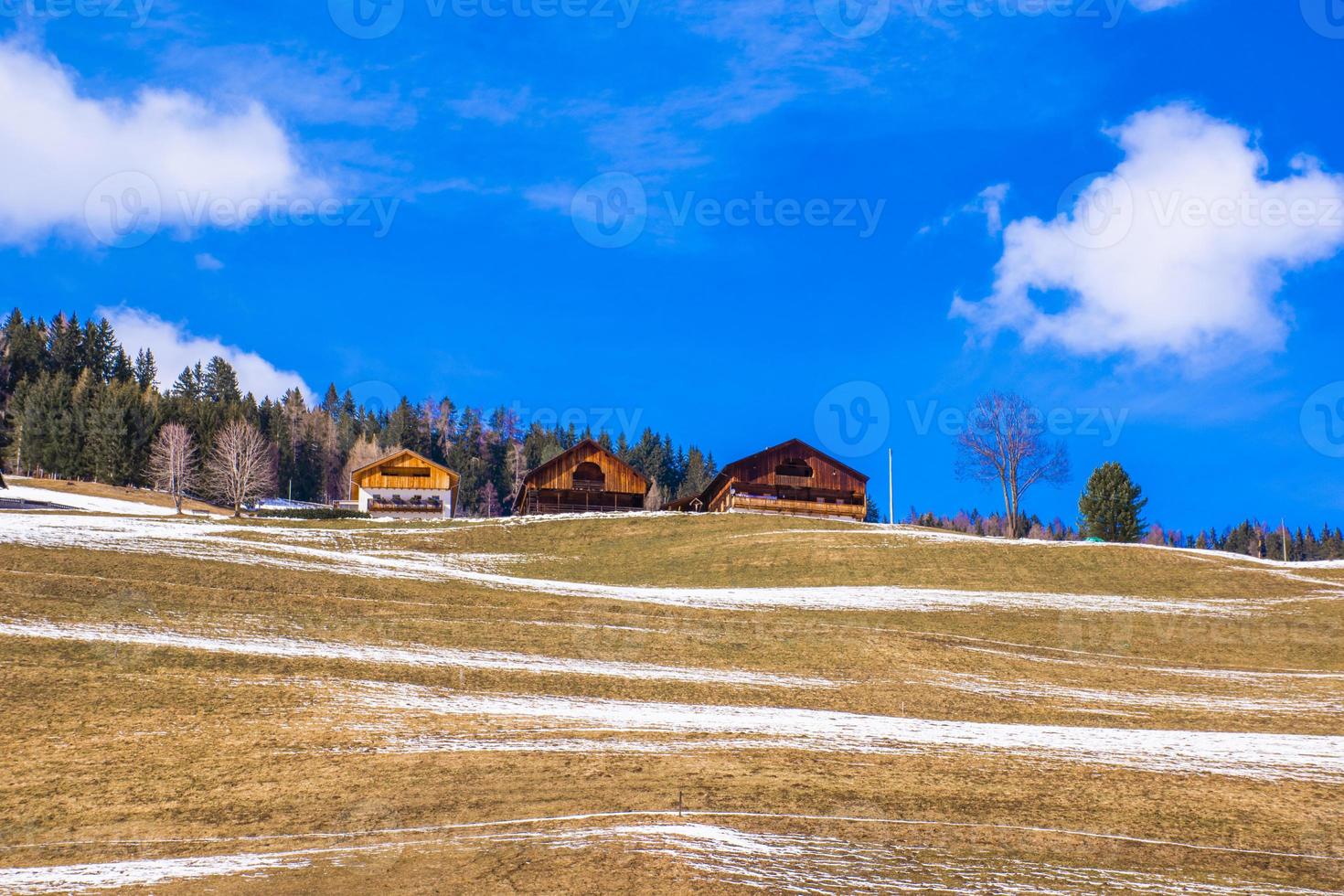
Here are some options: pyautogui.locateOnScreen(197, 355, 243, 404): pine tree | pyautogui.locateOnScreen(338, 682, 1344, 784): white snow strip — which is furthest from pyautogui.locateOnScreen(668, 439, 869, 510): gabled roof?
pyautogui.locateOnScreen(197, 355, 243, 404): pine tree

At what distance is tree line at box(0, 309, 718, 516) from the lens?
386 feet

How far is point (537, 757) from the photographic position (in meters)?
15.8

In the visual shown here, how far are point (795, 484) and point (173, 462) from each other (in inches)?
2770

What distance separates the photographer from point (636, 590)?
1646 inches

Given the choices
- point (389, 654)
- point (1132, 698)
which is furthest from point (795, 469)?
point (389, 654)

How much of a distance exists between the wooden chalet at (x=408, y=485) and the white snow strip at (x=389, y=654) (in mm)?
64226

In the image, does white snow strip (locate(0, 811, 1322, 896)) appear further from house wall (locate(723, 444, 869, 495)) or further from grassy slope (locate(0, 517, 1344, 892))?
house wall (locate(723, 444, 869, 495))

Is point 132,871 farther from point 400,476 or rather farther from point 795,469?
point 400,476

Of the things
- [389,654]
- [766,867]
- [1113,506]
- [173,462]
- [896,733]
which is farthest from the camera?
[173,462]

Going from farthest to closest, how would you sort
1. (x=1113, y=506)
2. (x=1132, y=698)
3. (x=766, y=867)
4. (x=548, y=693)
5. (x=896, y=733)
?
(x=1113, y=506) < (x=1132, y=698) < (x=548, y=693) < (x=896, y=733) < (x=766, y=867)

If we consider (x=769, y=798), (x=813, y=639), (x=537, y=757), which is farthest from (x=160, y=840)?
(x=813, y=639)

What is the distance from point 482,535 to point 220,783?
155 feet

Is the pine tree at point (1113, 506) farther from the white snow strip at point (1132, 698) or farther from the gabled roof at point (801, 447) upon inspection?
the white snow strip at point (1132, 698)

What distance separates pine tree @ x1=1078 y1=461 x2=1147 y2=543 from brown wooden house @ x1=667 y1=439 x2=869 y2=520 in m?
21.4
